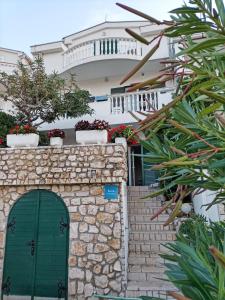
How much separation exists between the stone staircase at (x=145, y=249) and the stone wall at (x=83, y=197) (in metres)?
0.40

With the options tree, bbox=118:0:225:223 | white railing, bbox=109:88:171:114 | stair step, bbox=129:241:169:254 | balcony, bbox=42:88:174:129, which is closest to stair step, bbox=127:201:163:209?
stair step, bbox=129:241:169:254

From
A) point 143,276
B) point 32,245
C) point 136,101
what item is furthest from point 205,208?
point 136,101

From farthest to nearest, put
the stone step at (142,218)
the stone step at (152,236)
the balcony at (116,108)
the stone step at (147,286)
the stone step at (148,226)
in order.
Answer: the balcony at (116,108) → the stone step at (142,218) → the stone step at (148,226) → the stone step at (152,236) → the stone step at (147,286)

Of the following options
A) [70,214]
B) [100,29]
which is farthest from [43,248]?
[100,29]

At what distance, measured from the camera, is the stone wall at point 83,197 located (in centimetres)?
582

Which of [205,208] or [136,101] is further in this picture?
[136,101]

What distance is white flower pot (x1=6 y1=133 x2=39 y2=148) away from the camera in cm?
722

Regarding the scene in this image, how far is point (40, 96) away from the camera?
9.45 m

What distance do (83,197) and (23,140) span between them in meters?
2.42

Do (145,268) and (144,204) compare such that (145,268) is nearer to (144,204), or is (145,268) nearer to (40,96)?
(144,204)

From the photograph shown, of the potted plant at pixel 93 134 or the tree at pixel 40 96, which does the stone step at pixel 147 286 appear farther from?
the tree at pixel 40 96

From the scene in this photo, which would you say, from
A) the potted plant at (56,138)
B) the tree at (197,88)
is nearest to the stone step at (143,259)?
the potted plant at (56,138)

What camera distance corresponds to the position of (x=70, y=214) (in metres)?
6.34

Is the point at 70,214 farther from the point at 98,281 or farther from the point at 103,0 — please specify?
the point at 103,0
